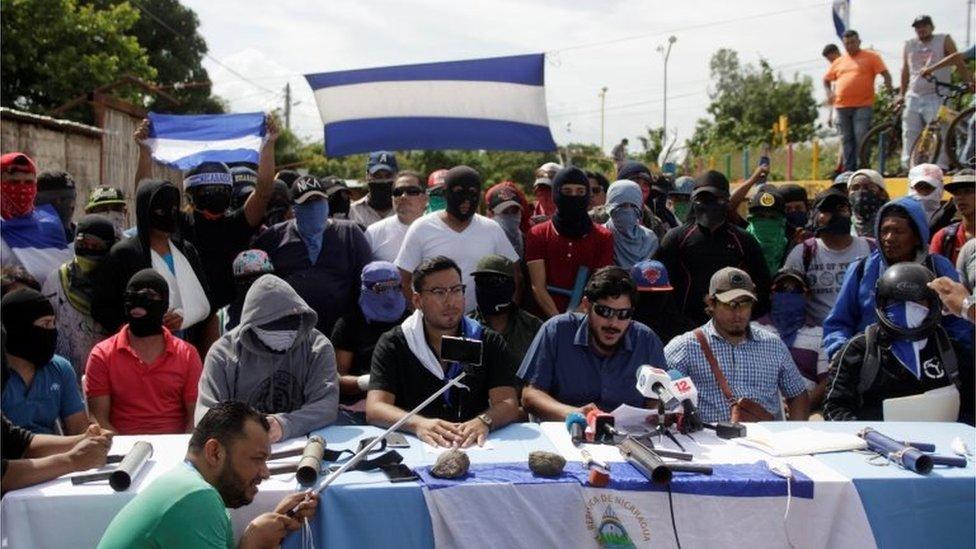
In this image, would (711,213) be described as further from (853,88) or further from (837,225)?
(853,88)

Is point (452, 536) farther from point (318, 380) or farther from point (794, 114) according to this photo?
point (794, 114)

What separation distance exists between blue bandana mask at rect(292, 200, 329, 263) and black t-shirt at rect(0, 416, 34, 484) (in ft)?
7.46

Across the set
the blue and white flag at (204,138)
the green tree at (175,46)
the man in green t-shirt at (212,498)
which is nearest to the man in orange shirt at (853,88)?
the blue and white flag at (204,138)

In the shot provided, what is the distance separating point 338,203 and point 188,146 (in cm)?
209

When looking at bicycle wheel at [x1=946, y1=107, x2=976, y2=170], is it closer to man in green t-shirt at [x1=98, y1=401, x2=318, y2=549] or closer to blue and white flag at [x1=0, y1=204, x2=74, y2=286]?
blue and white flag at [x1=0, y1=204, x2=74, y2=286]

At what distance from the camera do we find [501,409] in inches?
173

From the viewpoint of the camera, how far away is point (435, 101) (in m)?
8.64

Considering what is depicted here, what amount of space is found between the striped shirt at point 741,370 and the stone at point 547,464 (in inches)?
53.0

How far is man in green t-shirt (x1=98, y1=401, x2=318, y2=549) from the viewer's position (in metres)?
2.99

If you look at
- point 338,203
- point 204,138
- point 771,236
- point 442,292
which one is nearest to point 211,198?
point 338,203

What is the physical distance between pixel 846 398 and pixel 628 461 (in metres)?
1.52

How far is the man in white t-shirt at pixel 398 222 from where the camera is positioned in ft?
21.4

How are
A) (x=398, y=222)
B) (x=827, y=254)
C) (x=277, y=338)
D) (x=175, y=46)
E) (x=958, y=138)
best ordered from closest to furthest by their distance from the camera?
Answer: (x=277, y=338) < (x=827, y=254) < (x=398, y=222) < (x=958, y=138) < (x=175, y=46)

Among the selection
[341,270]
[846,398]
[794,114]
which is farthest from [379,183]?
[794,114]
